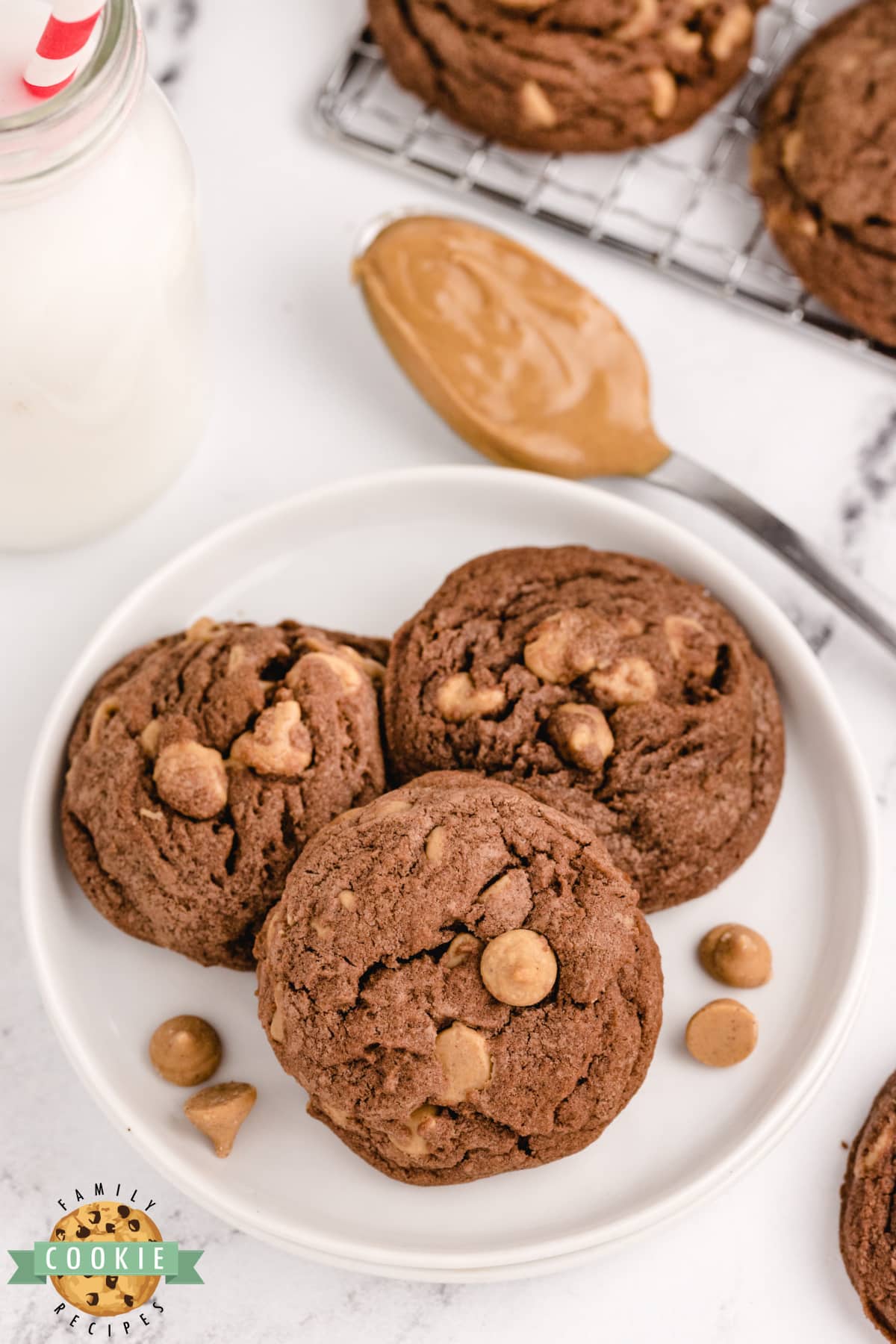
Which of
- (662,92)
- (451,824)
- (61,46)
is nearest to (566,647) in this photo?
(451,824)

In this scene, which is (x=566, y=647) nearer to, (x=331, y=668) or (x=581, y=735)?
(x=581, y=735)

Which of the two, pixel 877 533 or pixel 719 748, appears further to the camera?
pixel 877 533

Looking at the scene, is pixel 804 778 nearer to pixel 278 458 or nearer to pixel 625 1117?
pixel 625 1117

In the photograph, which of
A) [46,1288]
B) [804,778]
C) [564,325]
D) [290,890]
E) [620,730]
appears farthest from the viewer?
[564,325]

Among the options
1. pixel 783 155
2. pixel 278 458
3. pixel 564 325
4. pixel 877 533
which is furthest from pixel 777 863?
pixel 783 155

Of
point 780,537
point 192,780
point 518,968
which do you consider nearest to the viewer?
point 518,968

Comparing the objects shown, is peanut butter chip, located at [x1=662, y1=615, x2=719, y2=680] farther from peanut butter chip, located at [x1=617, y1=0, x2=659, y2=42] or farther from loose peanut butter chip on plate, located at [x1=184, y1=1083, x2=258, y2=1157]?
peanut butter chip, located at [x1=617, y1=0, x2=659, y2=42]
